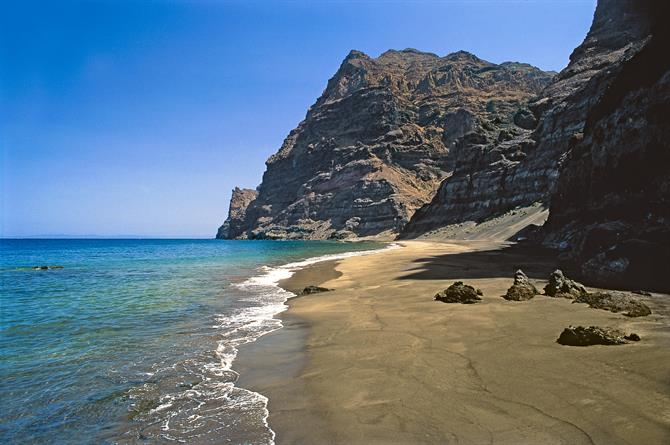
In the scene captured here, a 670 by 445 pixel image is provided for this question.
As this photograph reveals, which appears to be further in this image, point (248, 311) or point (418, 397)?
point (248, 311)

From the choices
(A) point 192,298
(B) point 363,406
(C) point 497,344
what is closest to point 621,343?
(C) point 497,344

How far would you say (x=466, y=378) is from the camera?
282 inches

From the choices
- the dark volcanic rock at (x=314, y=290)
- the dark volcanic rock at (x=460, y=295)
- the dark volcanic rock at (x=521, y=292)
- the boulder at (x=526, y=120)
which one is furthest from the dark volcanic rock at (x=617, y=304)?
the boulder at (x=526, y=120)

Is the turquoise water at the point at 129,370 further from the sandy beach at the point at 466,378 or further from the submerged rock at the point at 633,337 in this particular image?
the submerged rock at the point at 633,337

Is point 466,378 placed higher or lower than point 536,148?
lower

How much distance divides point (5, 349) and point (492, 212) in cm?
9234

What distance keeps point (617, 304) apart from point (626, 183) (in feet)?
68.0

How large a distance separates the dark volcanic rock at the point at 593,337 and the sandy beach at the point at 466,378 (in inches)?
8.4

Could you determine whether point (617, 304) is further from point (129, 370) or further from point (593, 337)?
point (129, 370)

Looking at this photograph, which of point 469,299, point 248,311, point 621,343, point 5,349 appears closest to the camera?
point 621,343

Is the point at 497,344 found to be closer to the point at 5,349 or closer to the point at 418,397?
the point at 418,397

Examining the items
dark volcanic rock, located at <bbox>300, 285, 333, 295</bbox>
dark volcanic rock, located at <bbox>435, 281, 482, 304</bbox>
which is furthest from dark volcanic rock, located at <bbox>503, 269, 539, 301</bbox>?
dark volcanic rock, located at <bbox>300, 285, 333, 295</bbox>

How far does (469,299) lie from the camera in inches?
563

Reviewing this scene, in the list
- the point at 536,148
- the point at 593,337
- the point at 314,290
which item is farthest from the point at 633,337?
the point at 536,148
